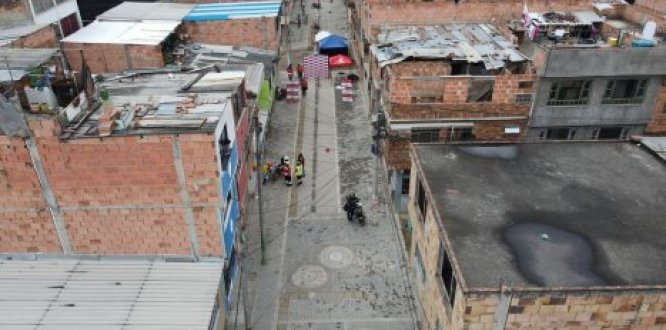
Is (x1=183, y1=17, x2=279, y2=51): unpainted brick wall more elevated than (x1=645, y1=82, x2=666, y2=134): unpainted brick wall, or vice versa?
(x1=183, y1=17, x2=279, y2=51): unpainted brick wall

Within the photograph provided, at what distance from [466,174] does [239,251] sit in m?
10.7

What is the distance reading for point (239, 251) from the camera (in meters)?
23.2

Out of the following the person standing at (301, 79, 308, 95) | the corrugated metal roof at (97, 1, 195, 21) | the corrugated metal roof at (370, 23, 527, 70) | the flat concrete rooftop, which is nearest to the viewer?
the flat concrete rooftop

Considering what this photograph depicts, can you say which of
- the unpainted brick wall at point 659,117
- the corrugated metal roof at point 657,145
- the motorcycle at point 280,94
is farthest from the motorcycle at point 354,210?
the motorcycle at point 280,94

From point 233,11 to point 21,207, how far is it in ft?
78.6

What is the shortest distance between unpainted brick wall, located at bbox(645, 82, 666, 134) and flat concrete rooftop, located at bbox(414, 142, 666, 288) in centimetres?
646

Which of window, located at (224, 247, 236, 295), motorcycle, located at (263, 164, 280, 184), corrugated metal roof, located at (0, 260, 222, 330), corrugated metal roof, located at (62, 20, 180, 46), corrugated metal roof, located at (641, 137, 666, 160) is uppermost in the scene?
corrugated metal roof, located at (62, 20, 180, 46)

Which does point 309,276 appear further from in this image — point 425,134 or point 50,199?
point 50,199

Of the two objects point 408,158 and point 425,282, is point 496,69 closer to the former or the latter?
point 408,158

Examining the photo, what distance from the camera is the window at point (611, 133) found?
89.4 feet

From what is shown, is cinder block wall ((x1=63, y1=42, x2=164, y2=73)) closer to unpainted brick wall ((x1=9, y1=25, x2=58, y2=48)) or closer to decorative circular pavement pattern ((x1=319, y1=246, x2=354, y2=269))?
unpainted brick wall ((x1=9, y1=25, x2=58, y2=48))

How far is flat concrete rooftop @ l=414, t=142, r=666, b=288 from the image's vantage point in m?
14.7

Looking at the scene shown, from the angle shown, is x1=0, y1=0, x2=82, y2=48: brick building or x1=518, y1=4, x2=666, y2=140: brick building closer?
x1=518, y1=4, x2=666, y2=140: brick building

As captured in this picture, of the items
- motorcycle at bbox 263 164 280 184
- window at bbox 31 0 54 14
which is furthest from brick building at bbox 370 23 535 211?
window at bbox 31 0 54 14
